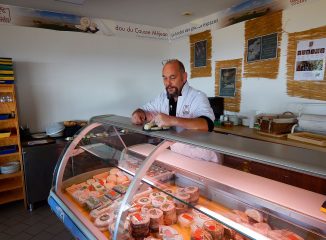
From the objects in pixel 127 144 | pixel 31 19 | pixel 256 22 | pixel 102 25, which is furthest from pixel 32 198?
pixel 256 22

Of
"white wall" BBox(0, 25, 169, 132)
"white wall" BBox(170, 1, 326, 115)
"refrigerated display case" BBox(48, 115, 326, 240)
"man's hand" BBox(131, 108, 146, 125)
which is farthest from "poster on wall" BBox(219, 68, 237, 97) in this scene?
"man's hand" BBox(131, 108, 146, 125)

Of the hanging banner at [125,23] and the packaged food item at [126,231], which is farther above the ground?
the hanging banner at [125,23]

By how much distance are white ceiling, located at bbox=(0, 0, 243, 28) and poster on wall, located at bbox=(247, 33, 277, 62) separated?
715 mm

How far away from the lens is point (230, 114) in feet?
Answer: 13.5

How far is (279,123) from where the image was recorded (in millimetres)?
2926

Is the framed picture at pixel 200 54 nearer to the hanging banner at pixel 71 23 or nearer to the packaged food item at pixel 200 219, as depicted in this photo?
the hanging banner at pixel 71 23

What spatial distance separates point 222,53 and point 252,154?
3.51 m

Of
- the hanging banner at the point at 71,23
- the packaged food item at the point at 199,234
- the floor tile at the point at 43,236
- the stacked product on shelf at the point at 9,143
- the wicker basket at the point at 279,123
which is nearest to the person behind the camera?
the packaged food item at the point at 199,234

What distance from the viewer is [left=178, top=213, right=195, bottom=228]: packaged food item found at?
4.70ft

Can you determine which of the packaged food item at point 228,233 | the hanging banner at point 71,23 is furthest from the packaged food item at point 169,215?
the hanging banner at point 71,23

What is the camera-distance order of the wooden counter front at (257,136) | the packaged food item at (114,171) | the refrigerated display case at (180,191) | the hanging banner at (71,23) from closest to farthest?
the refrigerated display case at (180,191), the packaged food item at (114,171), the wooden counter front at (257,136), the hanging banner at (71,23)

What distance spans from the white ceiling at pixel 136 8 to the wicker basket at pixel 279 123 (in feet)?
6.41

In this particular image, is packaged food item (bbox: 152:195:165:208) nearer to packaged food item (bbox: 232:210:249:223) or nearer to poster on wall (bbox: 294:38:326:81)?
packaged food item (bbox: 232:210:249:223)

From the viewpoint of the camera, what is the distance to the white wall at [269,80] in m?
2.89
